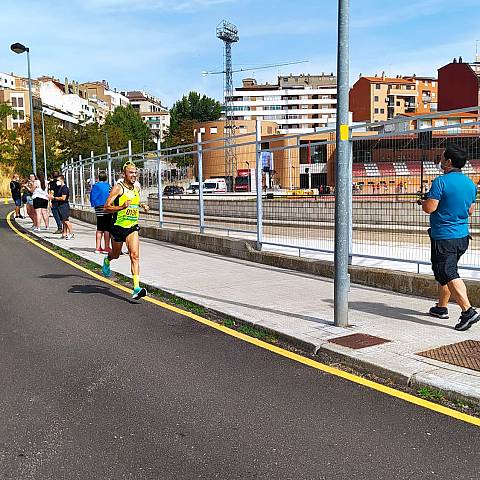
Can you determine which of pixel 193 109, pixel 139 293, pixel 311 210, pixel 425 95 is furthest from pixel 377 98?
pixel 139 293

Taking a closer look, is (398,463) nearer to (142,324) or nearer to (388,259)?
(142,324)

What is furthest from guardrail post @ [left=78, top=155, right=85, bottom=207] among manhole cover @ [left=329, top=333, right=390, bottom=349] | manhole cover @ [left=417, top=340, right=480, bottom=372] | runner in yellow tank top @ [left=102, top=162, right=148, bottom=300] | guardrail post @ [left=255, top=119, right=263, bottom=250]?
manhole cover @ [left=417, top=340, right=480, bottom=372]

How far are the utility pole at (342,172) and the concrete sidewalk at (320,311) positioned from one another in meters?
0.38

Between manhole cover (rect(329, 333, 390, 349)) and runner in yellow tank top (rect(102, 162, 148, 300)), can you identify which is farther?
runner in yellow tank top (rect(102, 162, 148, 300))

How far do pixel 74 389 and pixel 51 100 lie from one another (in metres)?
117

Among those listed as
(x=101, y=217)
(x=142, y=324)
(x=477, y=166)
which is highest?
(x=477, y=166)

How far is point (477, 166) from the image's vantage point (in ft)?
23.2

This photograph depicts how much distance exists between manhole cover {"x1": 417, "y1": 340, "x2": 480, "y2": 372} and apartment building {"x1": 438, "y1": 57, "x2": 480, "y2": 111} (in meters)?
76.0

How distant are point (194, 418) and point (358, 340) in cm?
224

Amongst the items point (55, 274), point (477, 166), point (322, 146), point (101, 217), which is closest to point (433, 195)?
point (477, 166)

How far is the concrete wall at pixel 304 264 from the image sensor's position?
7859mm

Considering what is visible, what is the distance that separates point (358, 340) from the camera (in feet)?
19.1

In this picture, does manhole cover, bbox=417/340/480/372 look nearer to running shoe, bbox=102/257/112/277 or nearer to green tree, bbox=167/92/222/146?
running shoe, bbox=102/257/112/277

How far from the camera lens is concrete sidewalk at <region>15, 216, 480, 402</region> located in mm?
4949
